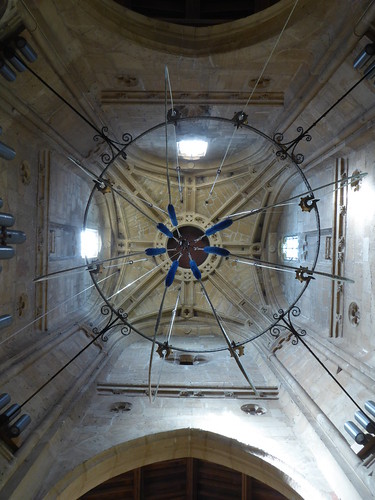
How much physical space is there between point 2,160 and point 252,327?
865cm

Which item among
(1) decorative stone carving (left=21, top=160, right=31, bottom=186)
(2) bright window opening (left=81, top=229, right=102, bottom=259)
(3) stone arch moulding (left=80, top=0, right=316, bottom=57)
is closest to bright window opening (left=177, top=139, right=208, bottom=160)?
(2) bright window opening (left=81, top=229, right=102, bottom=259)

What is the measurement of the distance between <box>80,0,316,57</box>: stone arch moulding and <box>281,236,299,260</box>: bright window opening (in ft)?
20.5

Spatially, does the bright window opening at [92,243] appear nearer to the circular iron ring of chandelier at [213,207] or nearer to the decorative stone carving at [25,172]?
the circular iron ring of chandelier at [213,207]

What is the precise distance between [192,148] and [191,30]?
4759 mm

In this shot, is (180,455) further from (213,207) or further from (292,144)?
(213,207)

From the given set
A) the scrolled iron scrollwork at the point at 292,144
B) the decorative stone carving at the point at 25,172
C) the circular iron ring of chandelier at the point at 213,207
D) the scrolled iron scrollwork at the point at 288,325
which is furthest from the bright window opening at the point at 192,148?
the scrolled iron scrollwork at the point at 288,325

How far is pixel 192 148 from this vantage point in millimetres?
11062

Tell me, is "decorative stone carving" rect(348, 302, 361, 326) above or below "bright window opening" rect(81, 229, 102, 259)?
below

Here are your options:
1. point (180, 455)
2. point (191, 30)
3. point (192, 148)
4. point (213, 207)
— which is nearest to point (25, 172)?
point (191, 30)

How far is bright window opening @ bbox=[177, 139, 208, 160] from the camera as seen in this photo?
10.8 meters

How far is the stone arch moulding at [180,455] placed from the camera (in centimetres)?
526

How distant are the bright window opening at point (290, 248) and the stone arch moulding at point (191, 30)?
6250 mm

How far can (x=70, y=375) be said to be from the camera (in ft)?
24.2

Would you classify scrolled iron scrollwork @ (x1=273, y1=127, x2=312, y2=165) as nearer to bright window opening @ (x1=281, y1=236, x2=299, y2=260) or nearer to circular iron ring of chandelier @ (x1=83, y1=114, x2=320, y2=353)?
circular iron ring of chandelier @ (x1=83, y1=114, x2=320, y2=353)
